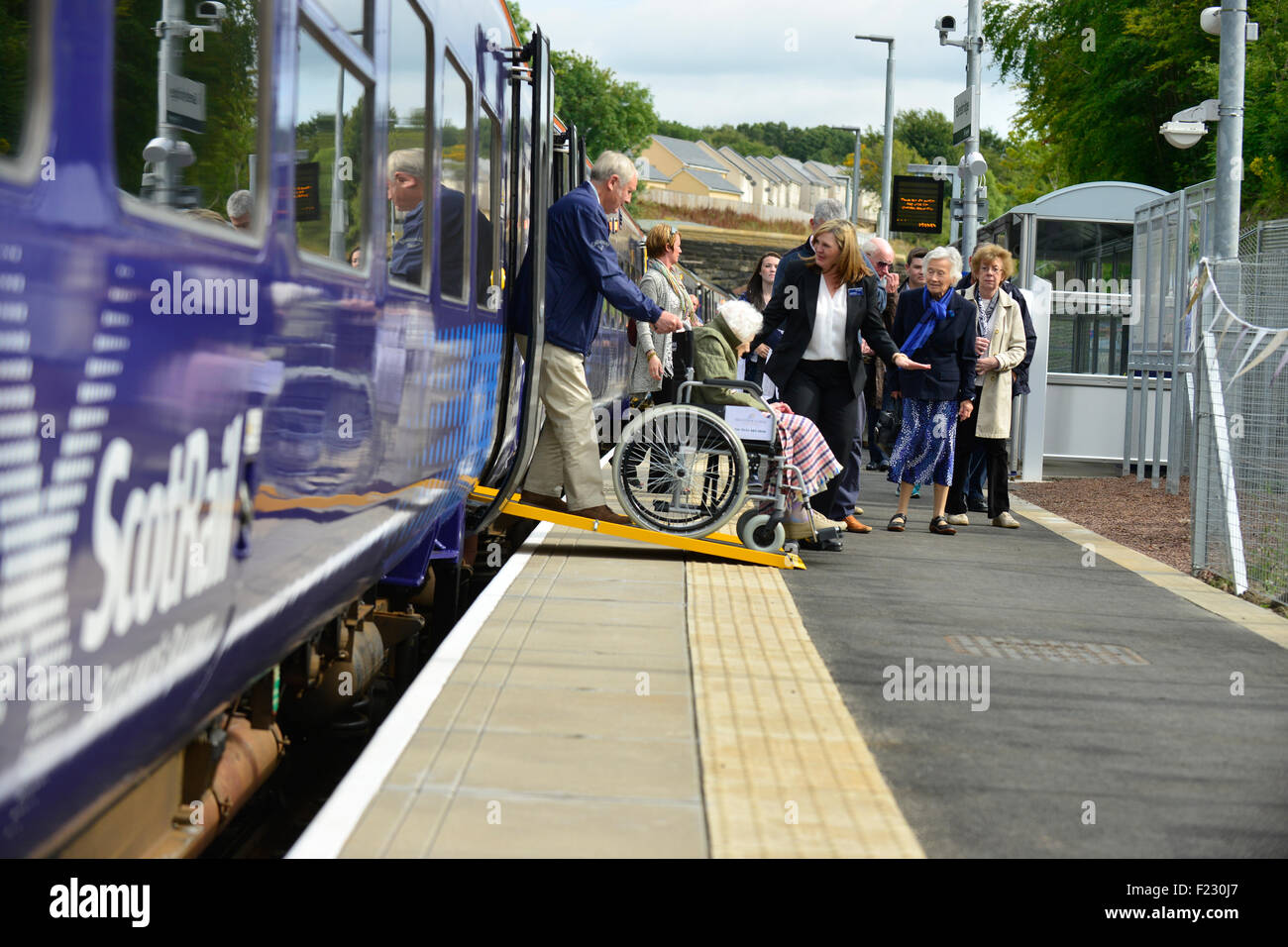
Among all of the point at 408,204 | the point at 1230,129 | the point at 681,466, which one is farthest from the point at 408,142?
the point at 1230,129

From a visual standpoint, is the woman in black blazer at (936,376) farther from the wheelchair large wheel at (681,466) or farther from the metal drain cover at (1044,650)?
the metal drain cover at (1044,650)

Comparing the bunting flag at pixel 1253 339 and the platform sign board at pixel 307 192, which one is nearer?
the platform sign board at pixel 307 192

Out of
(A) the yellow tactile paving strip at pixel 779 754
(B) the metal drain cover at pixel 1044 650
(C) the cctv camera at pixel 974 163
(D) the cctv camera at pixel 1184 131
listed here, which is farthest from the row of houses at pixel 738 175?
(A) the yellow tactile paving strip at pixel 779 754

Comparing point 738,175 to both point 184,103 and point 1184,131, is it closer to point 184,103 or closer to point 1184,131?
point 1184,131

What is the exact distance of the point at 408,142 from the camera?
5.40m

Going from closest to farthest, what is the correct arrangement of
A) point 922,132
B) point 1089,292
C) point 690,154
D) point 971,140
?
1. point 1089,292
2. point 971,140
3. point 922,132
4. point 690,154

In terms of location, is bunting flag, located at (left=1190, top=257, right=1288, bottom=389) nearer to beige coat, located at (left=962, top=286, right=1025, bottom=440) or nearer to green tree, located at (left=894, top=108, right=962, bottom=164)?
beige coat, located at (left=962, top=286, right=1025, bottom=440)

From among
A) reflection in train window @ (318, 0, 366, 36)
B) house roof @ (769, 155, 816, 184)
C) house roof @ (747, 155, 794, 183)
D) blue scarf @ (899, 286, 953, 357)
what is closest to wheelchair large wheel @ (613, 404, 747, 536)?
blue scarf @ (899, 286, 953, 357)

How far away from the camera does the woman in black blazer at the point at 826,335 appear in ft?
31.9

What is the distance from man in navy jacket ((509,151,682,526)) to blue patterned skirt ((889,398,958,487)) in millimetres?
2746

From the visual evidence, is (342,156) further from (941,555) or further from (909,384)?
(909,384)

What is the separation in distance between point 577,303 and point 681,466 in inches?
42.0

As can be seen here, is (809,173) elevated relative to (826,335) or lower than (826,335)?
elevated

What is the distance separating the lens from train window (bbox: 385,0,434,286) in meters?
5.07
